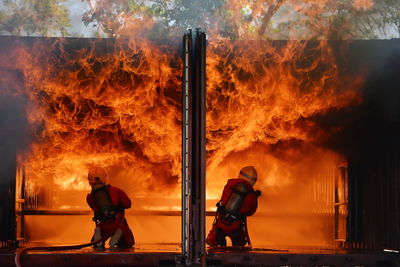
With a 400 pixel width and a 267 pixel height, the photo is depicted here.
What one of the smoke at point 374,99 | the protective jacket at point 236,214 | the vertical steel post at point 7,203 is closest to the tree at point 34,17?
the vertical steel post at point 7,203

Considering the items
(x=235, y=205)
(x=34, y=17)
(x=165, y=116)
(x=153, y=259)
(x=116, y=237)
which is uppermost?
(x=34, y=17)

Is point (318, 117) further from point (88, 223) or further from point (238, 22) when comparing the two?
point (88, 223)

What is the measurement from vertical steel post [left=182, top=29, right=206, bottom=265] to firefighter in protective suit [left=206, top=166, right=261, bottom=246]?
1758mm

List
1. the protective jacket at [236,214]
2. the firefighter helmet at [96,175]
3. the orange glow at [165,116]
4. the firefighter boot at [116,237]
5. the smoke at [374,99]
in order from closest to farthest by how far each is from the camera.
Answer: the firefighter boot at [116,237] → the protective jacket at [236,214] → the firefighter helmet at [96,175] → the smoke at [374,99] → the orange glow at [165,116]

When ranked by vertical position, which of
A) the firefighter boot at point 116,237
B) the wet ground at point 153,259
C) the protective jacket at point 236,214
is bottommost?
the wet ground at point 153,259

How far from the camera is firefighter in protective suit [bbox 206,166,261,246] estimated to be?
931 centimetres

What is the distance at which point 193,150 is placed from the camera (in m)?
7.66

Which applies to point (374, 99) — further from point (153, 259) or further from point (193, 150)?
point (153, 259)

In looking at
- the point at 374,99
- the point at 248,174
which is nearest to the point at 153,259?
the point at 248,174

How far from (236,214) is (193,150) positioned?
202cm

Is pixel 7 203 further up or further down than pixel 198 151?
further down

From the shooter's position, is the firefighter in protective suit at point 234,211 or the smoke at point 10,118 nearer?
the firefighter in protective suit at point 234,211

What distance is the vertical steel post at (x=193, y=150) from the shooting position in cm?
750

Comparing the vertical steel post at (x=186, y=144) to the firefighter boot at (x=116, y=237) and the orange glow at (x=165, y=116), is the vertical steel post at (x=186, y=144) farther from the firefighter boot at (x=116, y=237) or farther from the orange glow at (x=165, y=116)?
the orange glow at (x=165, y=116)
